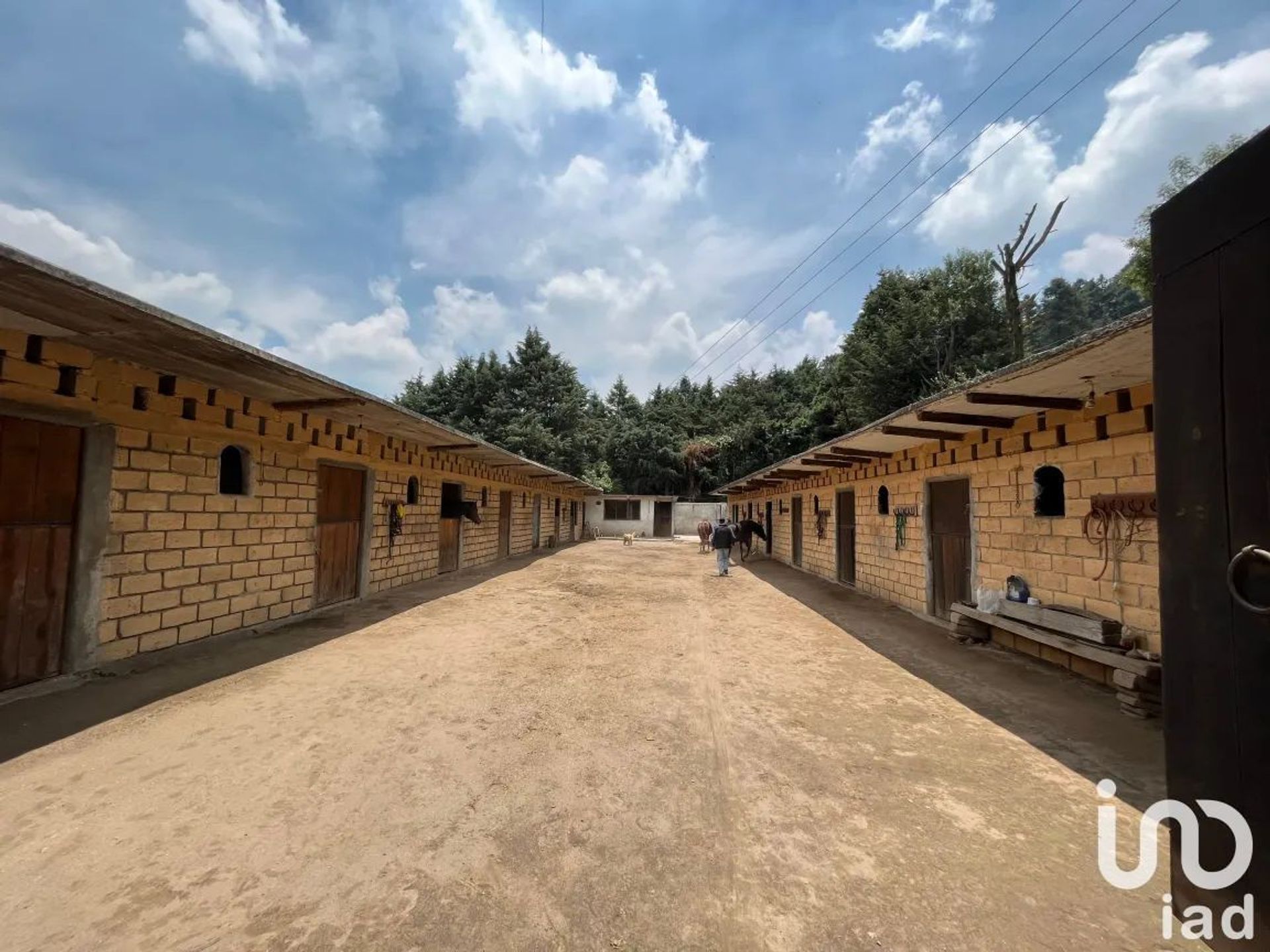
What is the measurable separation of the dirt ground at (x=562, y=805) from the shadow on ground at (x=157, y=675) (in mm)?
30

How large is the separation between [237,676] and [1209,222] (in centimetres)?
596

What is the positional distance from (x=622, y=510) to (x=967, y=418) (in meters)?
22.9

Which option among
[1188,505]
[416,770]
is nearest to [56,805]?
[416,770]

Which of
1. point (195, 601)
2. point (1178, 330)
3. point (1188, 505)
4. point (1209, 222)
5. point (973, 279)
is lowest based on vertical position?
point (195, 601)

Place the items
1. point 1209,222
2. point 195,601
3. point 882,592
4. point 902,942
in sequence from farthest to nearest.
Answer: point 882,592
point 195,601
point 902,942
point 1209,222

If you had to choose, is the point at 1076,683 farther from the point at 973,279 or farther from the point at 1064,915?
the point at 973,279

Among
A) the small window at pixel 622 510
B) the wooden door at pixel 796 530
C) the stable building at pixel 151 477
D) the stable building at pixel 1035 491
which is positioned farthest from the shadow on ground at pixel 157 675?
the small window at pixel 622 510

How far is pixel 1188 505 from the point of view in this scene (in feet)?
3.75

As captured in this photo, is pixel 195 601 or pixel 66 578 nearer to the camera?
pixel 66 578

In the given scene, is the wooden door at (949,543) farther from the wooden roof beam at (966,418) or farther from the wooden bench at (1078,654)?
the wooden roof beam at (966,418)

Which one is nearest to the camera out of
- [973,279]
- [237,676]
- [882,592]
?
[237,676]

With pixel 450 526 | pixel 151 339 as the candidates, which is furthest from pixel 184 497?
pixel 450 526

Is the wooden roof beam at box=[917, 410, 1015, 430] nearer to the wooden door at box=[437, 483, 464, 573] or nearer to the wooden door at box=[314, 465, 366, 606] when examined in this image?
the wooden door at box=[314, 465, 366, 606]

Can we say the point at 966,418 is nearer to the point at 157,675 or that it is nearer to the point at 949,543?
the point at 949,543
